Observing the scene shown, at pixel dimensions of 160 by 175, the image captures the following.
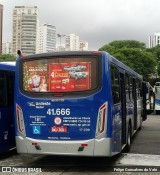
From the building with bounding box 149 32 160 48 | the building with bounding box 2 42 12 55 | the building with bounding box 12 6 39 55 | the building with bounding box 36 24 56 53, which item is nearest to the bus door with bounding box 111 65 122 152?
the building with bounding box 36 24 56 53

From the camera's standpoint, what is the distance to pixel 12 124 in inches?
416

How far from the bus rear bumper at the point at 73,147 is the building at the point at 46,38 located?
56.8 m

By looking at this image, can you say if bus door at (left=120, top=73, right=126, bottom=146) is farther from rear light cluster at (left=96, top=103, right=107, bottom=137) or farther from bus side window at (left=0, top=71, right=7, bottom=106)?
bus side window at (left=0, top=71, right=7, bottom=106)

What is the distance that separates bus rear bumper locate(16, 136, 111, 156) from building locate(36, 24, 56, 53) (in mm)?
56772

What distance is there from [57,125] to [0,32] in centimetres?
6645

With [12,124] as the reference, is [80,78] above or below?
above

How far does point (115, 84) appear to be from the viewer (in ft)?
30.3

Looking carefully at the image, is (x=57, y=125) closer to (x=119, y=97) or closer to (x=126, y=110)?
(x=119, y=97)

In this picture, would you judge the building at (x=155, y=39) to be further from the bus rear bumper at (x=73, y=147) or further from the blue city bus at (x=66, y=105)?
the bus rear bumper at (x=73, y=147)

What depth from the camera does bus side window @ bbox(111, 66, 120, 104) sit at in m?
8.93

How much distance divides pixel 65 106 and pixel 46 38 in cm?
6044

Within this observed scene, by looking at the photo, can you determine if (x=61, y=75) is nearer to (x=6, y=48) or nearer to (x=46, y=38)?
(x=46, y=38)

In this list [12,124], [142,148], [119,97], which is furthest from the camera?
[142,148]

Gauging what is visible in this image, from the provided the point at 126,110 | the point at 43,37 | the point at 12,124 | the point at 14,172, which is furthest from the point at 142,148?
the point at 43,37
